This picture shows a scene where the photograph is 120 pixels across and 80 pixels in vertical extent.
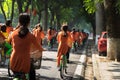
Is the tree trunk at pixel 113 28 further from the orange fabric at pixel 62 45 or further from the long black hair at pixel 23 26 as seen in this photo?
the long black hair at pixel 23 26

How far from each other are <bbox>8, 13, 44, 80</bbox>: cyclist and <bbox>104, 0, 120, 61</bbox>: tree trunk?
11.9m

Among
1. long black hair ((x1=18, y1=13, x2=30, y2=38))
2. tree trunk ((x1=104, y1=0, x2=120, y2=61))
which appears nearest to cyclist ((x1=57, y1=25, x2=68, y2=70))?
tree trunk ((x1=104, y1=0, x2=120, y2=61))

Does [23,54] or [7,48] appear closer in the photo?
[23,54]

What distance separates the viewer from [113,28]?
19.8m

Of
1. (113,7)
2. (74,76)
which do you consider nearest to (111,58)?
(113,7)

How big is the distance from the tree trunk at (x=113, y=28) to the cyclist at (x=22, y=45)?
1188cm

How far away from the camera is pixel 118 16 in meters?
19.7

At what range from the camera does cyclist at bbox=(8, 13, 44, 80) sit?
25.1ft

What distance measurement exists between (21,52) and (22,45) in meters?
0.13

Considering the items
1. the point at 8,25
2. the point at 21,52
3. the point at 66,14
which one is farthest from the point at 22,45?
the point at 66,14

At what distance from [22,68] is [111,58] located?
1295 cm

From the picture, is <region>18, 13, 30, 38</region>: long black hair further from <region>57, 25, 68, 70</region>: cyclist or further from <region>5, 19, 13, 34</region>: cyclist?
<region>5, 19, 13, 34</region>: cyclist

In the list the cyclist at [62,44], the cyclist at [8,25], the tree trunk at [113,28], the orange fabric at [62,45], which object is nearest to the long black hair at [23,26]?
the cyclist at [62,44]

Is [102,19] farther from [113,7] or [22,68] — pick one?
[22,68]
